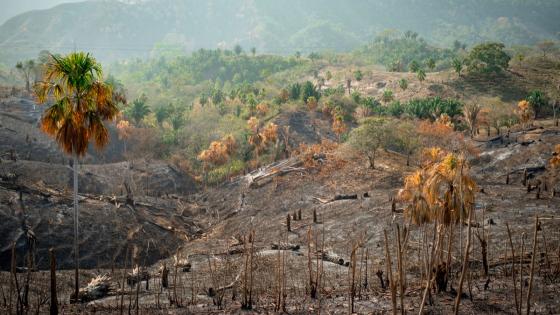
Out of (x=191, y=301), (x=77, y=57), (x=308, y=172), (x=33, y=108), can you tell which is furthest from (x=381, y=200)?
(x=33, y=108)

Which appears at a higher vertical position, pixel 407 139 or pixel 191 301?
pixel 407 139

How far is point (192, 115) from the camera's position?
303 feet

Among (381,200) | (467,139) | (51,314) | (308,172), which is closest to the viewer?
(51,314)

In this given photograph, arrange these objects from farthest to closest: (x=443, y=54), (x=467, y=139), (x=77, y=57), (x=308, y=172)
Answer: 1. (x=443, y=54)
2. (x=467, y=139)
3. (x=308, y=172)
4. (x=77, y=57)

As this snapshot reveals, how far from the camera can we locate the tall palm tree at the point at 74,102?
19.7m

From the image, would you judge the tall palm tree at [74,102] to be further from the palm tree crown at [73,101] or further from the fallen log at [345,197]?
the fallen log at [345,197]

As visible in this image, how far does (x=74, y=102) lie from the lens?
20.0 metres

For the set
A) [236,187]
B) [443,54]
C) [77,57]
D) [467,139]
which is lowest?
[236,187]

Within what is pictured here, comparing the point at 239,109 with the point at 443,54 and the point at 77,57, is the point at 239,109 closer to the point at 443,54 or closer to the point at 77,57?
the point at 77,57

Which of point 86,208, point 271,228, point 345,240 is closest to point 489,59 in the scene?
point 271,228

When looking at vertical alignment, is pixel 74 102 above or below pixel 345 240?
above

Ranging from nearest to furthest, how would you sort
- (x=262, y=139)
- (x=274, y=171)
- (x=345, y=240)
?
(x=345, y=240)
(x=274, y=171)
(x=262, y=139)

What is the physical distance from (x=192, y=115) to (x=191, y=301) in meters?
75.5

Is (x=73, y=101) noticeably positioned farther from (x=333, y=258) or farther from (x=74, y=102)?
(x=333, y=258)
